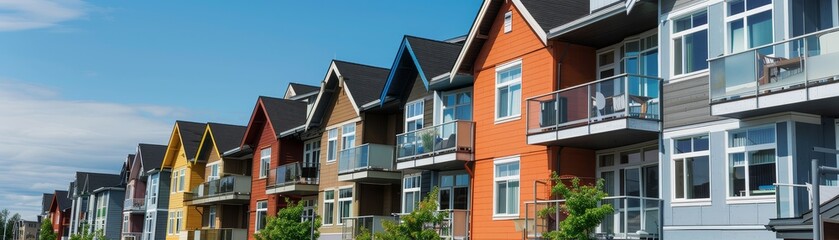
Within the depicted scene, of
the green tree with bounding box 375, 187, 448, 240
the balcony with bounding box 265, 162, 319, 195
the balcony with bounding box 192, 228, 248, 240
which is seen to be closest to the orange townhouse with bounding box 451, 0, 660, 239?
the green tree with bounding box 375, 187, 448, 240

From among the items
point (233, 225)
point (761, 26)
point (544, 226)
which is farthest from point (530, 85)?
point (233, 225)

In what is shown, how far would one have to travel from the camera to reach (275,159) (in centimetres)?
4403

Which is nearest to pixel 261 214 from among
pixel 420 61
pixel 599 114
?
pixel 420 61

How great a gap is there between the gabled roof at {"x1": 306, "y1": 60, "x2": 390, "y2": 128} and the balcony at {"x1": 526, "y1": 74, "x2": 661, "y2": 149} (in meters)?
13.3

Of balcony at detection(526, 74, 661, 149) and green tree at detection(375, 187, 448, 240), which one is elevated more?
balcony at detection(526, 74, 661, 149)

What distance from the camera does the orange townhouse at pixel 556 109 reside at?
21.9m

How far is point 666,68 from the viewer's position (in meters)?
21.4

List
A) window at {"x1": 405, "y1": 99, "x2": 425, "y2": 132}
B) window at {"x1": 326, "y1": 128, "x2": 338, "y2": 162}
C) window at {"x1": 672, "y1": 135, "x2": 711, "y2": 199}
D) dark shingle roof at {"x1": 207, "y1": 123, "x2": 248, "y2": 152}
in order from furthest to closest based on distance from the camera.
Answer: dark shingle roof at {"x1": 207, "y1": 123, "x2": 248, "y2": 152} < window at {"x1": 326, "y1": 128, "x2": 338, "y2": 162} < window at {"x1": 405, "y1": 99, "x2": 425, "y2": 132} < window at {"x1": 672, "y1": 135, "x2": 711, "y2": 199}

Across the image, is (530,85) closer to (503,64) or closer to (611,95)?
(503,64)

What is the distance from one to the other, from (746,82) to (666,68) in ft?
10.2

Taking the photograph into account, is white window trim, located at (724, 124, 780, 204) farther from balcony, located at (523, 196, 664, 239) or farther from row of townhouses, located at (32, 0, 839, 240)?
balcony, located at (523, 196, 664, 239)

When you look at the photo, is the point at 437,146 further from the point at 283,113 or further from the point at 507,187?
the point at 283,113

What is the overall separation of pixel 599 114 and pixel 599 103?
0.82 feet

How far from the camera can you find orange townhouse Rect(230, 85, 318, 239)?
40375 mm
